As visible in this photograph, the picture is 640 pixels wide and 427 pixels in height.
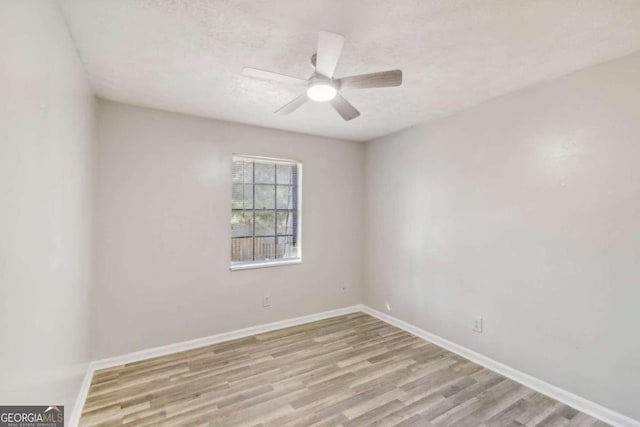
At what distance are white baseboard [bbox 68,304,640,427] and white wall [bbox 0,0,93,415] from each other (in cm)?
66

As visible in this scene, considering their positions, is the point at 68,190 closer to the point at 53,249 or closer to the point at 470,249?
the point at 53,249

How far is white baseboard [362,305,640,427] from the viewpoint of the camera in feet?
6.66

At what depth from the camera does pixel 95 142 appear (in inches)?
104

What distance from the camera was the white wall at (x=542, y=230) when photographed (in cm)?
202

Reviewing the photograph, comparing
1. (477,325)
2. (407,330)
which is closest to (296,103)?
(477,325)

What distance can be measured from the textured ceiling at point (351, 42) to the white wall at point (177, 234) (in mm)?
477

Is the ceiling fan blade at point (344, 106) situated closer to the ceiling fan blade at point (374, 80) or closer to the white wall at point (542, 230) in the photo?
the ceiling fan blade at point (374, 80)

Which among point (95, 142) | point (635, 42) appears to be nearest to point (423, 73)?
point (635, 42)

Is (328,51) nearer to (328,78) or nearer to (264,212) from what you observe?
(328,78)

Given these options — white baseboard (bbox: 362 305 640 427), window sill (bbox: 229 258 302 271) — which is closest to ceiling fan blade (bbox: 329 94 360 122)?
window sill (bbox: 229 258 302 271)

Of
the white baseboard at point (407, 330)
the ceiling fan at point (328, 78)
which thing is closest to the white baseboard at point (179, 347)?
the white baseboard at point (407, 330)

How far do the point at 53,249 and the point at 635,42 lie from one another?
360 centimetres

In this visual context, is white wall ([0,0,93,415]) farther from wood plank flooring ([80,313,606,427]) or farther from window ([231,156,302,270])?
window ([231,156,302,270])

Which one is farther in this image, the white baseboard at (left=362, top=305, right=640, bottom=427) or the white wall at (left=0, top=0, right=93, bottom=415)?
the white baseboard at (left=362, top=305, right=640, bottom=427)
